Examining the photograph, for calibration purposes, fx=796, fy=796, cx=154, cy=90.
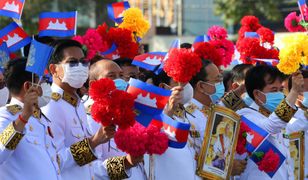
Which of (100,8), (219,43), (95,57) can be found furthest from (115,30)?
(100,8)

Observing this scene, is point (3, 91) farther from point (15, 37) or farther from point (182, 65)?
point (182, 65)

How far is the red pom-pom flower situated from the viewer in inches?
205

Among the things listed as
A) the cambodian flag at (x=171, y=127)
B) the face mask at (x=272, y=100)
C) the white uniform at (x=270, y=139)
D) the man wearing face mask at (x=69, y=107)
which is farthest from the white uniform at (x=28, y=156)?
the face mask at (x=272, y=100)

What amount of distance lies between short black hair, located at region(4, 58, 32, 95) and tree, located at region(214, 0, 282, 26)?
20.1 m

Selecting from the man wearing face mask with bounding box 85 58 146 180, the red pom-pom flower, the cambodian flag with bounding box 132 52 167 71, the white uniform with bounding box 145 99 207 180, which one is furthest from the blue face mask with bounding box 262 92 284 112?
the red pom-pom flower

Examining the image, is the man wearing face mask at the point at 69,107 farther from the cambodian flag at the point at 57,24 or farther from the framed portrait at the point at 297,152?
the framed portrait at the point at 297,152

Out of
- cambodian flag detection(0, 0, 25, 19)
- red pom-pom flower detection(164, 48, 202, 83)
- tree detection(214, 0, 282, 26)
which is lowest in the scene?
tree detection(214, 0, 282, 26)

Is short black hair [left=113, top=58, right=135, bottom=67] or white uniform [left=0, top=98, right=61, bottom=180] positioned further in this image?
short black hair [left=113, top=58, right=135, bottom=67]

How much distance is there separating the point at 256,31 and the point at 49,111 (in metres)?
3.71

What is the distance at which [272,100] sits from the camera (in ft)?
22.4

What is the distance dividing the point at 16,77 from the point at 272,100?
8.08 ft

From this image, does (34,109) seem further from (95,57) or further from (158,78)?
(95,57)

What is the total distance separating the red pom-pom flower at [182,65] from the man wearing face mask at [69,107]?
714 mm

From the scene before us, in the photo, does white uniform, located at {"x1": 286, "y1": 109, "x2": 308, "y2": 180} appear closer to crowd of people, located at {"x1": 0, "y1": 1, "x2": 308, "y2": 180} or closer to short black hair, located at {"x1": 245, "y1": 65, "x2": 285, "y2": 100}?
crowd of people, located at {"x1": 0, "y1": 1, "x2": 308, "y2": 180}
